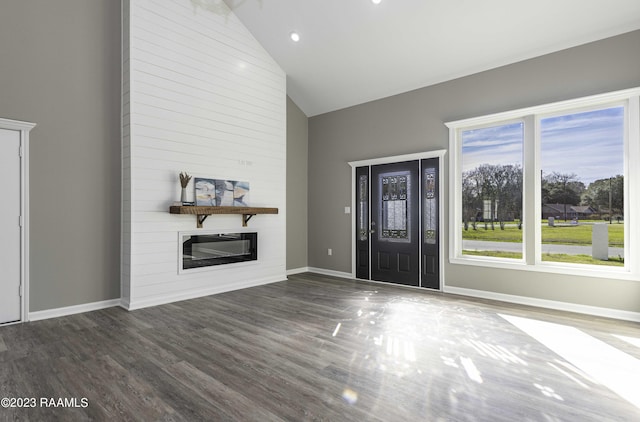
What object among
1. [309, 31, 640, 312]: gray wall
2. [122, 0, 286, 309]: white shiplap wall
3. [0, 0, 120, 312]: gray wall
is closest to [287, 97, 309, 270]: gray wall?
[309, 31, 640, 312]: gray wall

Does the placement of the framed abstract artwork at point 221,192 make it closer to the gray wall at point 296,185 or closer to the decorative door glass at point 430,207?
the gray wall at point 296,185

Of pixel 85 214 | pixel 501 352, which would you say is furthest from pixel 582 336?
pixel 85 214

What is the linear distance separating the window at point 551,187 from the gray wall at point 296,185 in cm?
299

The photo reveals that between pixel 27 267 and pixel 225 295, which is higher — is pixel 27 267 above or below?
above

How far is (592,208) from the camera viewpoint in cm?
418

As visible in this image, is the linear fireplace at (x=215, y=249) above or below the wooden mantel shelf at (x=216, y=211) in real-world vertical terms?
below

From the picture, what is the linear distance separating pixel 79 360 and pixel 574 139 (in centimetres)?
569

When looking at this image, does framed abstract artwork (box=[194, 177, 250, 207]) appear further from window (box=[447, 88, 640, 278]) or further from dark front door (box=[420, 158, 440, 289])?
window (box=[447, 88, 640, 278])

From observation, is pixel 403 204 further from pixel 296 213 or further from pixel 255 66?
pixel 255 66

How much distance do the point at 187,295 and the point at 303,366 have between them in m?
2.68

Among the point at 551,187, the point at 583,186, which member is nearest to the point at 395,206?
the point at 551,187

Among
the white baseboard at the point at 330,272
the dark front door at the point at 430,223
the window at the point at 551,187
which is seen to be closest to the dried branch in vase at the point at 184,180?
the white baseboard at the point at 330,272

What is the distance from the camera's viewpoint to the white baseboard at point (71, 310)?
3820 mm

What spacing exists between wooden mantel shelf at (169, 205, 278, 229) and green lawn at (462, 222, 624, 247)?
314 cm
